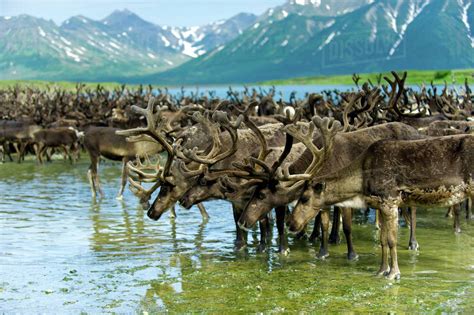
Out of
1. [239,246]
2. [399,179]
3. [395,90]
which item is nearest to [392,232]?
[399,179]

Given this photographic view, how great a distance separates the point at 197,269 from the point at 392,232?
2.51m

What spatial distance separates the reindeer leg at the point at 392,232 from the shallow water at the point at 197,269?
0.61 ft

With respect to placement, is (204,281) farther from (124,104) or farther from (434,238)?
(124,104)

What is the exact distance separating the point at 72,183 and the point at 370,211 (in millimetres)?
8699

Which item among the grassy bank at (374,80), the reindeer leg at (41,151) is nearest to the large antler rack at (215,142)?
the reindeer leg at (41,151)

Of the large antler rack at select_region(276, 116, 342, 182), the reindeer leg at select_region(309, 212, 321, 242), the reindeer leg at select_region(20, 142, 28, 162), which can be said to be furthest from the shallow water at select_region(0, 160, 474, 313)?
the reindeer leg at select_region(20, 142, 28, 162)

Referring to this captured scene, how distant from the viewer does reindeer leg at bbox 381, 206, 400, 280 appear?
32.5 feet

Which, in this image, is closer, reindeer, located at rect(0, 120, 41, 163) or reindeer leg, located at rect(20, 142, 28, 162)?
reindeer leg, located at rect(20, 142, 28, 162)

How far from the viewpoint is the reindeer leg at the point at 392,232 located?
9.90 m

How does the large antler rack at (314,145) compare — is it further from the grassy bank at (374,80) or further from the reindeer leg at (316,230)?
the grassy bank at (374,80)

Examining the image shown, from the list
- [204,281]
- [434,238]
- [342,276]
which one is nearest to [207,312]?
[204,281]

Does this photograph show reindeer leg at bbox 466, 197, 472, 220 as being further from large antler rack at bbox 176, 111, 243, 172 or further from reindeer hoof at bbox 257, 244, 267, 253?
large antler rack at bbox 176, 111, 243, 172

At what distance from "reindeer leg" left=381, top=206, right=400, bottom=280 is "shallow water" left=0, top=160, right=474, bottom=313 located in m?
0.19

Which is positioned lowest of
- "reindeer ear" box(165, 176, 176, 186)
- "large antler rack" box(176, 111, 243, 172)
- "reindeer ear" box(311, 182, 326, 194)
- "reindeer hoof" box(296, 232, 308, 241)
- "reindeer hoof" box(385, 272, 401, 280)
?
"reindeer hoof" box(296, 232, 308, 241)
